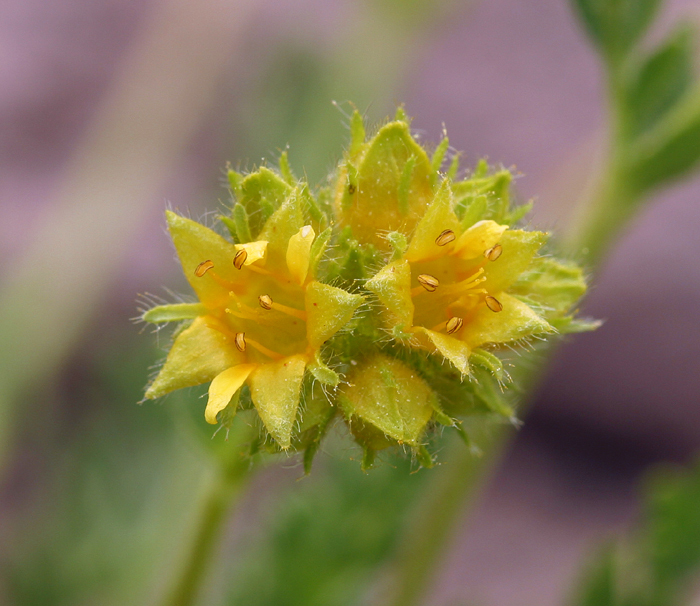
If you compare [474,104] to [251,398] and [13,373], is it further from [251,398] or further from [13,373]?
[251,398]

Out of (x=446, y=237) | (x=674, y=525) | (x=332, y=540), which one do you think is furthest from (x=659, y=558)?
(x=446, y=237)

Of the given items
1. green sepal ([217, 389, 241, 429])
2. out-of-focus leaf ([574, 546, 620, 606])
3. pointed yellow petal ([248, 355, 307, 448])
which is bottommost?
out-of-focus leaf ([574, 546, 620, 606])

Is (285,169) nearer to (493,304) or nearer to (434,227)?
(434,227)

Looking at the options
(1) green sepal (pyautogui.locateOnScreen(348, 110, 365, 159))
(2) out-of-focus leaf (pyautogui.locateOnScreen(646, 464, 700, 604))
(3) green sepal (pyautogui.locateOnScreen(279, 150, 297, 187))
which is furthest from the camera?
(2) out-of-focus leaf (pyautogui.locateOnScreen(646, 464, 700, 604))

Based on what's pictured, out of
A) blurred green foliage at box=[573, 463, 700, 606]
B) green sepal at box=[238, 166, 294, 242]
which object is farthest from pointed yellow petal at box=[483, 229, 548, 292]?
blurred green foliage at box=[573, 463, 700, 606]

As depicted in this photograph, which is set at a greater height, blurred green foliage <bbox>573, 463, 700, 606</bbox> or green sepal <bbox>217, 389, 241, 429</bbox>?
green sepal <bbox>217, 389, 241, 429</bbox>

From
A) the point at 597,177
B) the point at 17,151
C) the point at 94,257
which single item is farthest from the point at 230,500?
the point at 17,151

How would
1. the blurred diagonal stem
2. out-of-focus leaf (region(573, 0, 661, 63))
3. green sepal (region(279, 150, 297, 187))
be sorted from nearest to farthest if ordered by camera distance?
green sepal (region(279, 150, 297, 187)) < the blurred diagonal stem < out-of-focus leaf (region(573, 0, 661, 63))

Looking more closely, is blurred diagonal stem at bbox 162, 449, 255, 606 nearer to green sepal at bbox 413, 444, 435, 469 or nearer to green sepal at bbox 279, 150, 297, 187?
green sepal at bbox 413, 444, 435, 469

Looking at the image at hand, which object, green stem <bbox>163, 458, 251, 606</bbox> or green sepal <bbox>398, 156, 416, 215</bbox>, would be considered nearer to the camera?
green sepal <bbox>398, 156, 416, 215</bbox>
